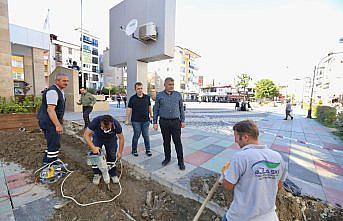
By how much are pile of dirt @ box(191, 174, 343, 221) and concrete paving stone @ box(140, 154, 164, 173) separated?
3.55ft

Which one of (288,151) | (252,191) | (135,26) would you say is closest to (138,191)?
(252,191)

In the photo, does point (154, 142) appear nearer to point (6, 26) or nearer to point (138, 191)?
point (138, 191)

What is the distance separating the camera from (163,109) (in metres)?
3.17

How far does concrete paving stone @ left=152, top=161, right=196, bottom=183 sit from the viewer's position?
2900 mm

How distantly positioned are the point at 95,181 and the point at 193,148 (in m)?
2.65

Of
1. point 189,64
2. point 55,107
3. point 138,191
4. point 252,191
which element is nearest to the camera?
point 252,191

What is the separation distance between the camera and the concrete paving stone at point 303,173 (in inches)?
121

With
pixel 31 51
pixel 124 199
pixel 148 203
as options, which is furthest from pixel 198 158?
pixel 31 51

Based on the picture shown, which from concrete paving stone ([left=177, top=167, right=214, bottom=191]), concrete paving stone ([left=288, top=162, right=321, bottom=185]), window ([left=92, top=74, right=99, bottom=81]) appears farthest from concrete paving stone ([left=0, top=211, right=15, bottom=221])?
window ([left=92, top=74, right=99, bottom=81])

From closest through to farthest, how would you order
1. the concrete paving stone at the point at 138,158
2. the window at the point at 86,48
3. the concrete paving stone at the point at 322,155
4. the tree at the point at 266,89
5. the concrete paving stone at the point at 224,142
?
the concrete paving stone at the point at 138,158 → the concrete paving stone at the point at 322,155 → the concrete paving stone at the point at 224,142 → the window at the point at 86,48 → the tree at the point at 266,89

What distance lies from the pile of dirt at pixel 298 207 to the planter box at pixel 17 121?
650 centimetres

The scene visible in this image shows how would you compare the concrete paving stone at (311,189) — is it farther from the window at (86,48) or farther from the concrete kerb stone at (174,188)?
the window at (86,48)

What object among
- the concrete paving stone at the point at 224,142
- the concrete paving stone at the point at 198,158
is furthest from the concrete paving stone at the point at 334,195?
the concrete paving stone at the point at 224,142

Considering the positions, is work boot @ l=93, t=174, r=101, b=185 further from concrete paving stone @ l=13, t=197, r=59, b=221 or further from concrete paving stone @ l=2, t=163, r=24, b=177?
concrete paving stone @ l=2, t=163, r=24, b=177
